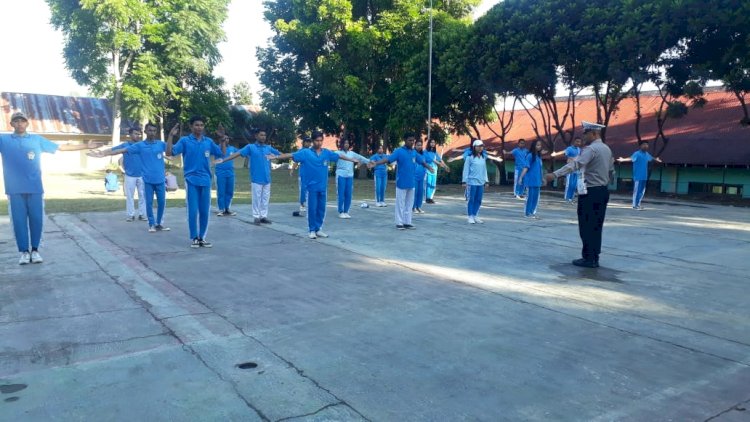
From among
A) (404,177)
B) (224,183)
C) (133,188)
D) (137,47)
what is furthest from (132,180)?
(137,47)

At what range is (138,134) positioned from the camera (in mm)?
10648

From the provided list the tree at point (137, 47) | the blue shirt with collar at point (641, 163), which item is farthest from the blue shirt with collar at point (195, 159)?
the tree at point (137, 47)

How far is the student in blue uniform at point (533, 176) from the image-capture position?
44.5ft

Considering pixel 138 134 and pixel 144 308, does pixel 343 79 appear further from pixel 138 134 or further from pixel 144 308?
pixel 144 308

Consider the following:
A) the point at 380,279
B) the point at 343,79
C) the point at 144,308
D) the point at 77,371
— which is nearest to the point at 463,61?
the point at 343,79

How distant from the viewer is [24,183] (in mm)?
7488

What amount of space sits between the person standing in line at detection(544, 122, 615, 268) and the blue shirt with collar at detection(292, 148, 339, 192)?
3.97 metres

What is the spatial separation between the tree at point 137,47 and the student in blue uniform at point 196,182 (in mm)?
29308

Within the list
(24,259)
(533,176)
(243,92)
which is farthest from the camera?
(243,92)

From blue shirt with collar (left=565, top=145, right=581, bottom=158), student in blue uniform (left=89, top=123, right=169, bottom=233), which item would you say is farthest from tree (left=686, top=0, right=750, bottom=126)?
student in blue uniform (left=89, top=123, right=169, bottom=233)

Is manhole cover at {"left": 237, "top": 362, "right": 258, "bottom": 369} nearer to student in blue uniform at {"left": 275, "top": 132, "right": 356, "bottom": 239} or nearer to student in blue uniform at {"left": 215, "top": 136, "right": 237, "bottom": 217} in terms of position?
student in blue uniform at {"left": 275, "top": 132, "right": 356, "bottom": 239}

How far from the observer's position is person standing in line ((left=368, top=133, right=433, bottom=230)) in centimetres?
1135

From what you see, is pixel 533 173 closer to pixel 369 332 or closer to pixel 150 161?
pixel 150 161

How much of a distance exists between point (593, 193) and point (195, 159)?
5.99 metres
